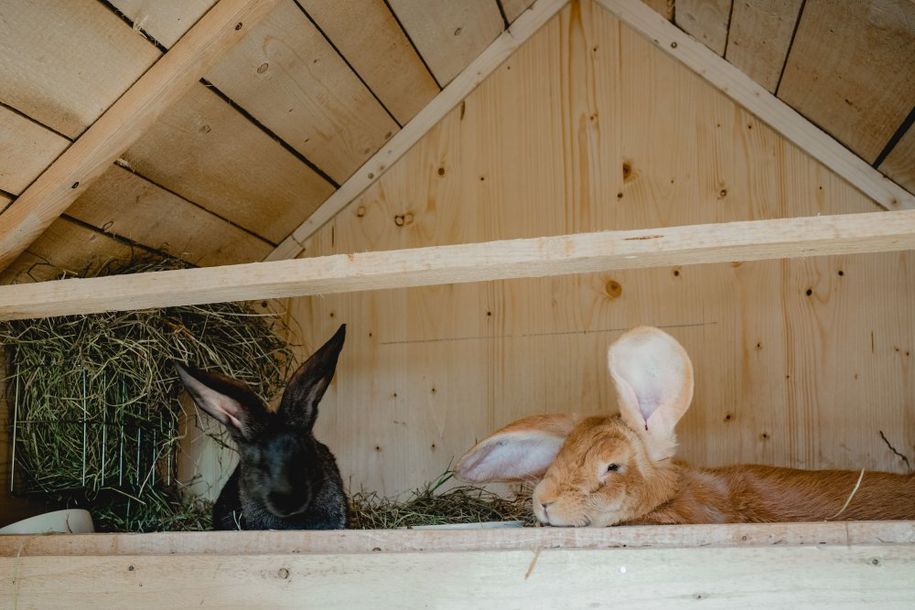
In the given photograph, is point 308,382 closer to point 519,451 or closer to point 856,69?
point 519,451

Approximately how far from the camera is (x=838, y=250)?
1826mm

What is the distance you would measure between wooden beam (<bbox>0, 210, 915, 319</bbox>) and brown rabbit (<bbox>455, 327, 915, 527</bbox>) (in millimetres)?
281

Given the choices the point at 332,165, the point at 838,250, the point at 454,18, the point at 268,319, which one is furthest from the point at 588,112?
the point at 838,250

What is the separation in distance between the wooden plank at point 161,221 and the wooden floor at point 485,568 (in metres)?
1.04

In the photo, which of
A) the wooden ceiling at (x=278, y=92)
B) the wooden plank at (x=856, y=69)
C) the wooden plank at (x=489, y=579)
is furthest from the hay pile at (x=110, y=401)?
the wooden plank at (x=856, y=69)

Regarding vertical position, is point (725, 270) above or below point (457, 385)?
above

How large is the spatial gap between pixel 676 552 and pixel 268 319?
79.5 inches

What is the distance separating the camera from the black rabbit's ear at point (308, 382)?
2576 mm

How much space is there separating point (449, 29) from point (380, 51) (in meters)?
0.27

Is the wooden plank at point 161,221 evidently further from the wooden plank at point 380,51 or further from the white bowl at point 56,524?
the white bowl at point 56,524

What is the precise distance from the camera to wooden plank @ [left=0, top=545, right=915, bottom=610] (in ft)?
5.20

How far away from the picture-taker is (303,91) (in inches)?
109

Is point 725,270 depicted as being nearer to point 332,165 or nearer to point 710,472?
point 710,472

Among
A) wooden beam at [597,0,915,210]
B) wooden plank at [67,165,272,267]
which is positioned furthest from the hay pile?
wooden beam at [597,0,915,210]
